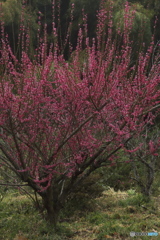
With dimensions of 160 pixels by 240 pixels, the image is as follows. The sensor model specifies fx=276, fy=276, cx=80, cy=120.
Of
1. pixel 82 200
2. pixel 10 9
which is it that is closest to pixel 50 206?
pixel 82 200

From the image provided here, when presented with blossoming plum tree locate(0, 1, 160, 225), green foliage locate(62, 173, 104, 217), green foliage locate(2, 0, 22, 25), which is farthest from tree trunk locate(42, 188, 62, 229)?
green foliage locate(2, 0, 22, 25)

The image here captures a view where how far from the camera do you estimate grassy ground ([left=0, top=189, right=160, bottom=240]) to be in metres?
3.73

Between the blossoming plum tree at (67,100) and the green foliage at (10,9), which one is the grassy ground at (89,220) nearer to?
the blossoming plum tree at (67,100)

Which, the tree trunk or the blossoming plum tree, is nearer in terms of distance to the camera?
the blossoming plum tree

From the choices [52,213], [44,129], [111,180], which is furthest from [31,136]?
[111,180]

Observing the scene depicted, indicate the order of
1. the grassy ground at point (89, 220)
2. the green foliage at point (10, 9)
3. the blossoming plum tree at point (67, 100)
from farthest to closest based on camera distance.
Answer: the green foliage at point (10, 9), the grassy ground at point (89, 220), the blossoming plum tree at point (67, 100)

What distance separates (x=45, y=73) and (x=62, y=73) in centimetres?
37

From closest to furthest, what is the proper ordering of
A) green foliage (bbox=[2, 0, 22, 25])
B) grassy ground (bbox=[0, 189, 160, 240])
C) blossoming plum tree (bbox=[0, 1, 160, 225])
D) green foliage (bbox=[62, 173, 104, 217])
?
blossoming plum tree (bbox=[0, 1, 160, 225])
grassy ground (bbox=[0, 189, 160, 240])
green foliage (bbox=[62, 173, 104, 217])
green foliage (bbox=[2, 0, 22, 25])

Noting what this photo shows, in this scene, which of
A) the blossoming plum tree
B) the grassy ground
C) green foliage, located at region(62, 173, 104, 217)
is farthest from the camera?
green foliage, located at region(62, 173, 104, 217)

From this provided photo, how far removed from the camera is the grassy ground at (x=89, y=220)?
3.73 m

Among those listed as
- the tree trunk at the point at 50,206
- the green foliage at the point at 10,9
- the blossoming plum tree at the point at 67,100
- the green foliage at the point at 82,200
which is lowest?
the green foliage at the point at 82,200

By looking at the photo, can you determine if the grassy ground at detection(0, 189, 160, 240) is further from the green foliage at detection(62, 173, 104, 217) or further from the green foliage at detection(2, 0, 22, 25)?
the green foliage at detection(2, 0, 22, 25)

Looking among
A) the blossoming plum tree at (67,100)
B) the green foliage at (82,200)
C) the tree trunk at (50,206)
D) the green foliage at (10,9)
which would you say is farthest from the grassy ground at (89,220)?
the green foliage at (10,9)

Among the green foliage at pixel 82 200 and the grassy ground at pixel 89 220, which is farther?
the green foliage at pixel 82 200
